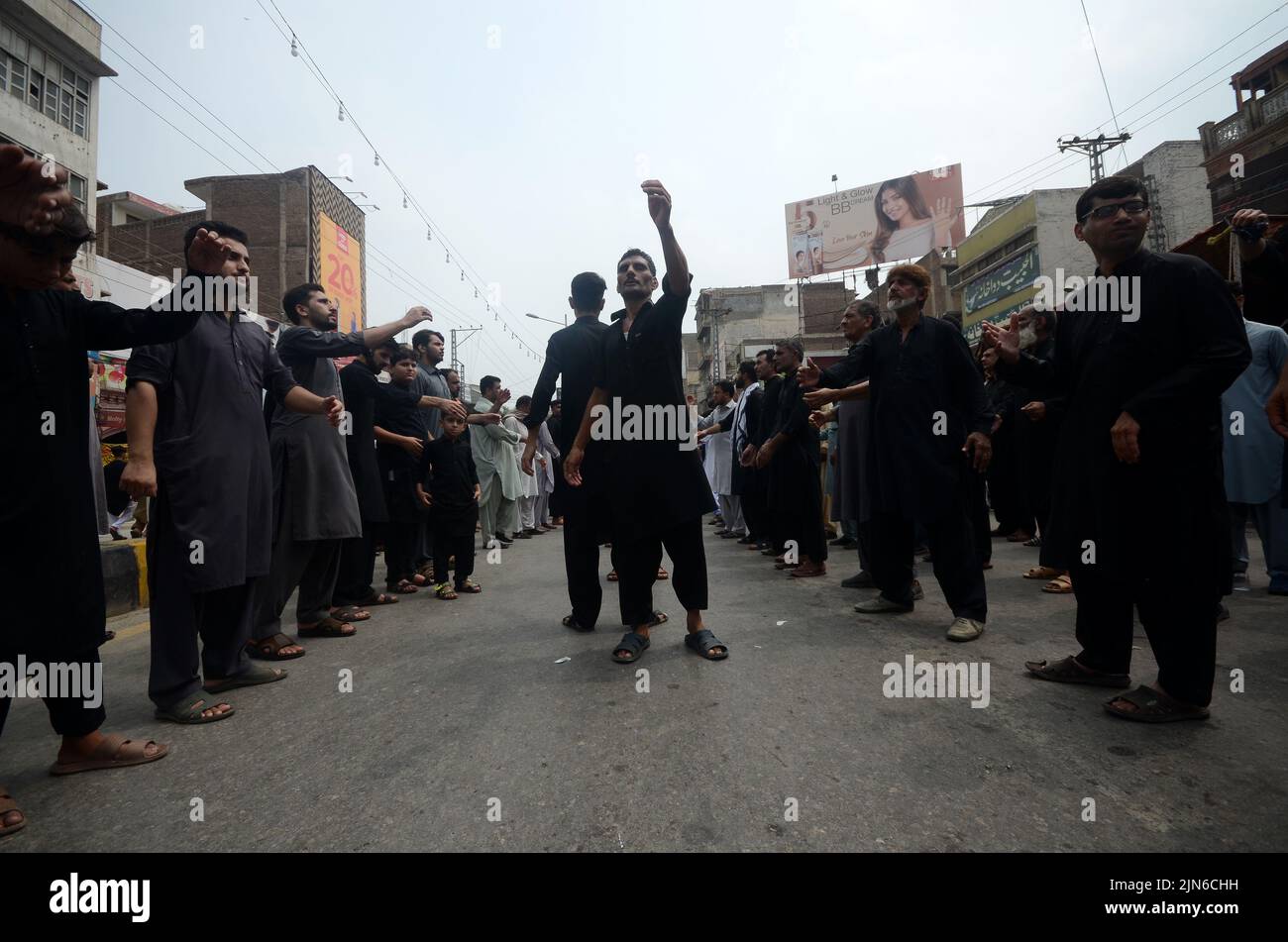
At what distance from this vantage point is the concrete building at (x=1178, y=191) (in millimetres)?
28141

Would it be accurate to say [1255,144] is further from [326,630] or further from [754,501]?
[326,630]

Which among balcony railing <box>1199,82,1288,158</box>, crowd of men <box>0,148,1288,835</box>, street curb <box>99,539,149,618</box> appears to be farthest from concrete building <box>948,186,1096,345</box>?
street curb <box>99,539,149,618</box>

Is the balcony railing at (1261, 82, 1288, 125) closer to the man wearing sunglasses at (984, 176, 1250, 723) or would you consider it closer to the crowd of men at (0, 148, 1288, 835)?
the crowd of men at (0, 148, 1288, 835)

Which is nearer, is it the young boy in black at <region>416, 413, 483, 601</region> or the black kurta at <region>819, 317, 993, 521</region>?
the black kurta at <region>819, 317, 993, 521</region>

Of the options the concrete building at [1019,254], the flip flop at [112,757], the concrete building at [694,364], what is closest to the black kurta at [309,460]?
the flip flop at [112,757]

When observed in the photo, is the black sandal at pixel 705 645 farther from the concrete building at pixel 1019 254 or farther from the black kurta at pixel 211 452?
the concrete building at pixel 1019 254

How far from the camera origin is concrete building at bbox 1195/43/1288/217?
18.6 meters

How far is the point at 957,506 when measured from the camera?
3.55 meters

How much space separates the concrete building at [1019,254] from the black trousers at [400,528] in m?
27.7

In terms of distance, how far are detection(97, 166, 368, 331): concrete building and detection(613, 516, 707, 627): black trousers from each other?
27306mm

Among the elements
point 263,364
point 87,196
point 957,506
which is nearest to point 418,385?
point 263,364

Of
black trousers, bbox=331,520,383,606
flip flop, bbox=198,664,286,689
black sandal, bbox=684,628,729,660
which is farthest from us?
black trousers, bbox=331,520,383,606

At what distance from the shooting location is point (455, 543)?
5.30m
